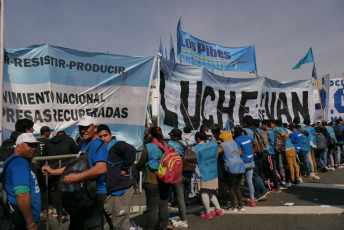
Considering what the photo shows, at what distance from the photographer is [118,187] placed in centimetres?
343

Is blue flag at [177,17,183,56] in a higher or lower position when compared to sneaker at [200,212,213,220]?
higher

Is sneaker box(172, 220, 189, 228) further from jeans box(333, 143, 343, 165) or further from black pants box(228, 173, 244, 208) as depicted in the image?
jeans box(333, 143, 343, 165)

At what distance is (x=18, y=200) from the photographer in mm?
2379

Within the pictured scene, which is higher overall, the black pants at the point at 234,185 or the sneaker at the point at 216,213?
the black pants at the point at 234,185

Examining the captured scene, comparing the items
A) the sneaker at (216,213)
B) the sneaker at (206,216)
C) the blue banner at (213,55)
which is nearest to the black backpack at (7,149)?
the sneaker at (206,216)

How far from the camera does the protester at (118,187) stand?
340cm

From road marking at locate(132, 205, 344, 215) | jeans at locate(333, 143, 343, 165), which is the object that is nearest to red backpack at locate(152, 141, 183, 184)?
road marking at locate(132, 205, 344, 215)

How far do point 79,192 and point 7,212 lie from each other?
623 millimetres

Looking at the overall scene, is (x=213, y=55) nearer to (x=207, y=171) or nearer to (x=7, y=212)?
(x=207, y=171)

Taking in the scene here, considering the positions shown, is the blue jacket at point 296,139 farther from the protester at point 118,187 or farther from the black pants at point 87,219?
the black pants at point 87,219

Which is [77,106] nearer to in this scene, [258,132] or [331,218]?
[258,132]

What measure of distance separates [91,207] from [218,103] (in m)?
8.14

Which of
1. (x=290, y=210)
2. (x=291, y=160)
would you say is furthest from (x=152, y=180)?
(x=291, y=160)

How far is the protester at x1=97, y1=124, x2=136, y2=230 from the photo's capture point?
340 cm
